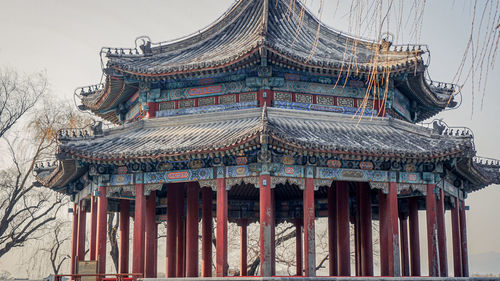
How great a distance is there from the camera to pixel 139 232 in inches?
649

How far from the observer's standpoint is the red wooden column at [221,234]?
1541 cm

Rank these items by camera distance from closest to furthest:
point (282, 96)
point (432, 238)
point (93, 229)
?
1. point (432, 238)
2. point (282, 96)
3. point (93, 229)

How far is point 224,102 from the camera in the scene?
18.4m

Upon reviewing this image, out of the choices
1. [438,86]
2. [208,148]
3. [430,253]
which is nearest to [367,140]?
[430,253]

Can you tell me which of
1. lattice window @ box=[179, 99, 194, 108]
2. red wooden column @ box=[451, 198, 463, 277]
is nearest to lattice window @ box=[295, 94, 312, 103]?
lattice window @ box=[179, 99, 194, 108]

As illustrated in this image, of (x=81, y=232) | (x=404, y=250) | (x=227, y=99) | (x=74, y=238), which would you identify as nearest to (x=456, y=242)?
(x=404, y=250)

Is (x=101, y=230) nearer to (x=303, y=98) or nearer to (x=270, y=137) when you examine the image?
(x=270, y=137)

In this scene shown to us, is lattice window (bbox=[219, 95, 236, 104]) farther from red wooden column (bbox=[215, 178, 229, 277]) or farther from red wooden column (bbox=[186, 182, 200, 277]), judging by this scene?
red wooden column (bbox=[186, 182, 200, 277])

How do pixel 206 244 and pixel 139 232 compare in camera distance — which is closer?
pixel 139 232

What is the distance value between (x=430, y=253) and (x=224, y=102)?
7.39 metres

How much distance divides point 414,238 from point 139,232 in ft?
29.8

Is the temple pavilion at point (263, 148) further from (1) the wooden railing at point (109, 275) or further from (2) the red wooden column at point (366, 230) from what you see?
(1) the wooden railing at point (109, 275)

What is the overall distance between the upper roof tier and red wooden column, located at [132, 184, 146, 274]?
3.87 metres

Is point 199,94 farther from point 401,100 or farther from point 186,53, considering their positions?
point 401,100
